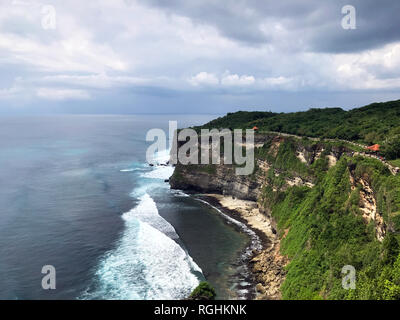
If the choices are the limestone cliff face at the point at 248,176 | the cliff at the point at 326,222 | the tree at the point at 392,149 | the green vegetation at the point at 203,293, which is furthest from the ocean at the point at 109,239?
the tree at the point at 392,149

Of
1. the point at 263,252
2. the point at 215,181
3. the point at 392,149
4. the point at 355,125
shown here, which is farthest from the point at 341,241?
the point at 215,181

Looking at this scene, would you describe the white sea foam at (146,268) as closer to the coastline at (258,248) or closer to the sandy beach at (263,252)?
the coastline at (258,248)

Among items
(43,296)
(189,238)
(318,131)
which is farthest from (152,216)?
(318,131)

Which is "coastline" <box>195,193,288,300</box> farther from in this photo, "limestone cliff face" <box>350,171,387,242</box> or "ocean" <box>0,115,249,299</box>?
"limestone cliff face" <box>350,171,387,242</box>

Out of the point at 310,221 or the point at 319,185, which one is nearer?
the point at 310,221

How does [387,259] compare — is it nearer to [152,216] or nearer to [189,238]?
[189,238]

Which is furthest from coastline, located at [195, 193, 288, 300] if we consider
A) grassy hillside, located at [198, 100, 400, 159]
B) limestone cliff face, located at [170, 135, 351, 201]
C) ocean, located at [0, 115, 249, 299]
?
grassy hillside, located at [198, 100, 400, 159]
